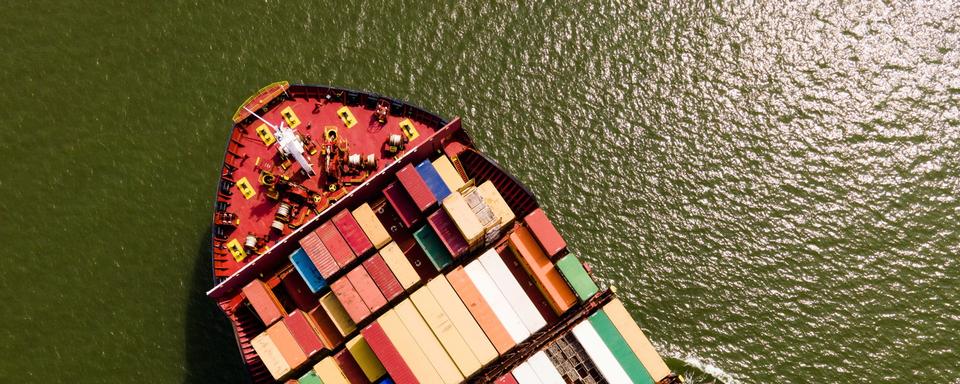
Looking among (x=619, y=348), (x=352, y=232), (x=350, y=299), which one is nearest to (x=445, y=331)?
(x=350, y=299)

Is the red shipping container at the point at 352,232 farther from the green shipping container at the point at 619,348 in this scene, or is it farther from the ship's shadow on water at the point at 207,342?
the green shipping container at the point at 619,348

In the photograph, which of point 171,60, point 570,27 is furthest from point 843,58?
point 171,60

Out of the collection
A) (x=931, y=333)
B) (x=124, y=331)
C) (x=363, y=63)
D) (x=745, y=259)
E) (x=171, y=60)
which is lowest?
(x=931, y=333)

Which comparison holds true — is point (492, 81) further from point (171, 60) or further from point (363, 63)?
point (171, 60)

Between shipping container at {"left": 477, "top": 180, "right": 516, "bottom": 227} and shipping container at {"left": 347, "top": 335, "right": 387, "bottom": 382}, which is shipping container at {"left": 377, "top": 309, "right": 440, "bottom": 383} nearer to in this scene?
shipping container at {"left": 347, "top": 335, "right": 387, "bottom": 382}

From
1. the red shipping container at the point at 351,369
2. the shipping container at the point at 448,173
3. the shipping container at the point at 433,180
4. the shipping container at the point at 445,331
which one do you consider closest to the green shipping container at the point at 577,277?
the shipping container at the point at 445,331
